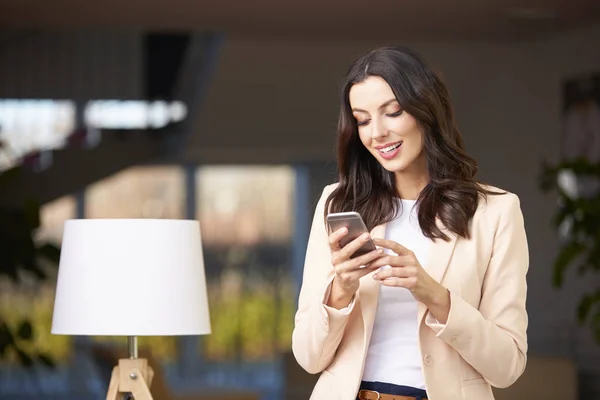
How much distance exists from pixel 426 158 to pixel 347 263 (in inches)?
13.0

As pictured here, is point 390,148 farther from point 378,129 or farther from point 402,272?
point 402,272

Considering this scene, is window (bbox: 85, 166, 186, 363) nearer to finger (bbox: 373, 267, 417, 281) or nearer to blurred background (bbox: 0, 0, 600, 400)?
blurred background (bbox: 0, 0, 600, 400)

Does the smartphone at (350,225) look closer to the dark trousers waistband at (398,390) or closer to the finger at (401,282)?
the finger at (401,282)

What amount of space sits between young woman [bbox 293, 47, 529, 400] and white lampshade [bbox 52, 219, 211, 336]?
0.43m

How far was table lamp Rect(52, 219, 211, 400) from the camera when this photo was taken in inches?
95.5

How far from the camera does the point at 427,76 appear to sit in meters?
2.06

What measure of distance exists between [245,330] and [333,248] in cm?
871

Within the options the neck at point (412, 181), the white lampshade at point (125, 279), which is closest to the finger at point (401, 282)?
the neck at point (412, 181)

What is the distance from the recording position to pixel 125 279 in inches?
95.8

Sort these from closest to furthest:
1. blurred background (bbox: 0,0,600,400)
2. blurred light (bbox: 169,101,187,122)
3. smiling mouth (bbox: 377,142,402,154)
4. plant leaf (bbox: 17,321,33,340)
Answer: smiling mouth (bbox: 377,142,402,154) → plant leaf (bbox: 17,321,33,340) → blurred background (bbox: 0,0,600,400) → blurred light (bbox: 169,101,187,122)

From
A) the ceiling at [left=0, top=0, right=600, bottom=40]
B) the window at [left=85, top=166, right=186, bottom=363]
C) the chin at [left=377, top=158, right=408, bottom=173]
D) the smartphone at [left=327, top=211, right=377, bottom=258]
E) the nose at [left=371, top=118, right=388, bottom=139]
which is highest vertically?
the ceiling at [left=0, top=0, right=600, bottom=40]

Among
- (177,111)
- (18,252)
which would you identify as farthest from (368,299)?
(177,111)

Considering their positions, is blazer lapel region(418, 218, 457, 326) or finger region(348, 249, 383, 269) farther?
blazer lapel region(418, 218, 457, 326)

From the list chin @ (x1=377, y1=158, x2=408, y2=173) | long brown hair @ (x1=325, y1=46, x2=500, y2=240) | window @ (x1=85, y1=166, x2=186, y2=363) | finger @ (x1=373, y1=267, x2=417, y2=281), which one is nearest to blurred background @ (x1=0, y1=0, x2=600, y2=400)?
window @ (x1=85, y1=166, x2=186, y2=363)
